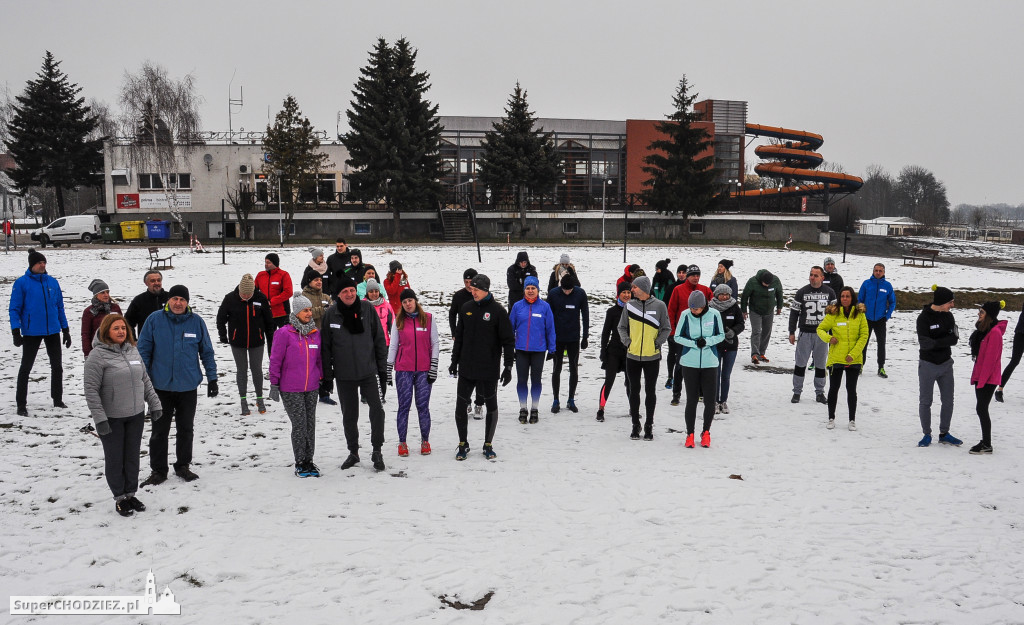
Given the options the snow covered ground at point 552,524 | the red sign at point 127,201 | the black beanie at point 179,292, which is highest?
the red sign at point 127,201

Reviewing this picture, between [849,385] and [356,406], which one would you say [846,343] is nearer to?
[849,385]

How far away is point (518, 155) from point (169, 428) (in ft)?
122

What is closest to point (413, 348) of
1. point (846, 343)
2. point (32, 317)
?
point (32, 317)

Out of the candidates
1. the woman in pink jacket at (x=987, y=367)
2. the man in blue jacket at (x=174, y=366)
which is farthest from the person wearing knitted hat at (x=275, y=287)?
the woman in pink jacket at (x=987, y=367)

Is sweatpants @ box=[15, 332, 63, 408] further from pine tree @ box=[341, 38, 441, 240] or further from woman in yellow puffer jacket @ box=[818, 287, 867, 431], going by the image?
pine tree @ box=[341, 38, 441, 240]

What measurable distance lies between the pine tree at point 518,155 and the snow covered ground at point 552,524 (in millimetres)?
33798

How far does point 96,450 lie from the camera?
298 inches

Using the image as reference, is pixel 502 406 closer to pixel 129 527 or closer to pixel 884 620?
pixel 129 527

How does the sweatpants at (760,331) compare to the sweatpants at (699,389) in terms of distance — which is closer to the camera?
the sweatpants at (699,389)

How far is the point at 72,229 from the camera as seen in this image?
40.5 meters

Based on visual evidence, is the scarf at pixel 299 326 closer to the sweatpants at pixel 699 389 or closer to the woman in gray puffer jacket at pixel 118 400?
the woman in gray puffer jacket at pixel 118 400

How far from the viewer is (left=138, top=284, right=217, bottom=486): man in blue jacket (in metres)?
6.50

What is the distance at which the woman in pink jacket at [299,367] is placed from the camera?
21.9 feet

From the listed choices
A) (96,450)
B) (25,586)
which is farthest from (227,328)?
(25,586)
